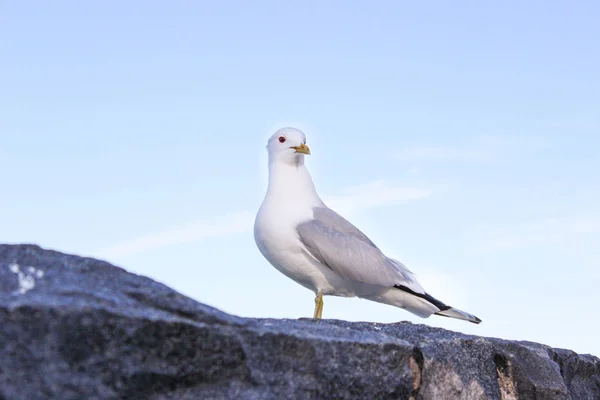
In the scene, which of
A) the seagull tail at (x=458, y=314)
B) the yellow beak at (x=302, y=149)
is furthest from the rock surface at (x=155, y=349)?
the yellow beak at (x=302, y=149)

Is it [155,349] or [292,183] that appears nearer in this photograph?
[155,349]

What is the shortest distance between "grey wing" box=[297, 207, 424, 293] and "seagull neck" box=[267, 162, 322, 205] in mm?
218

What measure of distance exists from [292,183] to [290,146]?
11.3 inches

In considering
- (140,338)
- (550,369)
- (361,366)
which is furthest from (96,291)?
(550,369)

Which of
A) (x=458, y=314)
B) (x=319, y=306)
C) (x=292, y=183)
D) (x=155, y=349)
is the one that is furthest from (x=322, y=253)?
(x=155, y=349)

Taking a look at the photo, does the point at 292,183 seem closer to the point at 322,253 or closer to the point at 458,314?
the point at 322,253

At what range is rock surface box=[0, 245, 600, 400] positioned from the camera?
2.69 meters

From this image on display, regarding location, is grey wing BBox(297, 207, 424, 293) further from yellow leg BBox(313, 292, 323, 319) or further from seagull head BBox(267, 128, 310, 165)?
seagull head BBox(267, 128, 310, 165)

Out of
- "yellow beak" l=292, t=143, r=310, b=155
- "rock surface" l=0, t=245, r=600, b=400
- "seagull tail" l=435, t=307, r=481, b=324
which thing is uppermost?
"yellow beak" l=292, t=143, r=310, b=155

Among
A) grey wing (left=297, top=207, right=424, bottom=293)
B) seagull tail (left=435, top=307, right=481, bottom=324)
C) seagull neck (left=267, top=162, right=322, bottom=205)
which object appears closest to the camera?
grey wing (left=297, top=207, right=424, bottom=293)

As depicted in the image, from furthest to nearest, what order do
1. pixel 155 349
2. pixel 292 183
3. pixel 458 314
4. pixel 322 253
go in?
pixel 292 183 → pixel 458 314 → pixel 322 253 → pixel 155 349

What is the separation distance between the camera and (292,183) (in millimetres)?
5719

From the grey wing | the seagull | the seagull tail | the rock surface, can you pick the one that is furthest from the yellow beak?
the rock surface

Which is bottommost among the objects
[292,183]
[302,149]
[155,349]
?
[155,349]
